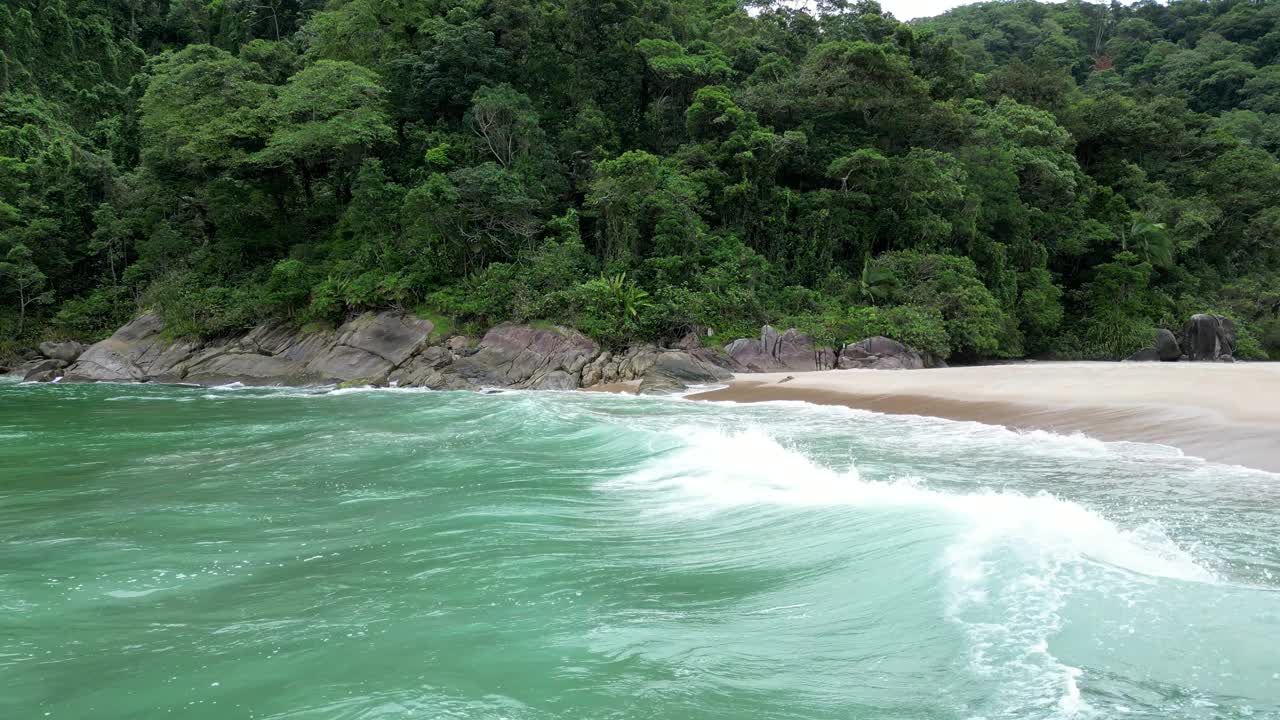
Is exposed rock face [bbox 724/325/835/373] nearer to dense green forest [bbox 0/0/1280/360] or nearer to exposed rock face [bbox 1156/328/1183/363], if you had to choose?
dense green forest [bbox 0/0/1280/360]

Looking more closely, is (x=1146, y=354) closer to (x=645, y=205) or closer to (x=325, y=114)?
(x=645, y=205)

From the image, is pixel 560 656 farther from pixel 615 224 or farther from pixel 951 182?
pixel 951 182

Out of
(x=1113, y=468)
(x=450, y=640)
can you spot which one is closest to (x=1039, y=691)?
(x=450, y=640)

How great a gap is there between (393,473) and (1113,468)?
834 cm

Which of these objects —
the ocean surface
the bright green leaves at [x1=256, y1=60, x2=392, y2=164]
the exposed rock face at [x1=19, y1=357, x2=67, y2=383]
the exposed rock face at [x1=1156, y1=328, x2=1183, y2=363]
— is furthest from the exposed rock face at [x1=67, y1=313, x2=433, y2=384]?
the exposed rock face at [x1=1156, y1=328, x2=1183, y2=363]

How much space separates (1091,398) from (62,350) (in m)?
31.7

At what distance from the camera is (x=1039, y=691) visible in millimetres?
3340

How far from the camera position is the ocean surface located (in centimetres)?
350

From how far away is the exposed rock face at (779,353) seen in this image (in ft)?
69.1

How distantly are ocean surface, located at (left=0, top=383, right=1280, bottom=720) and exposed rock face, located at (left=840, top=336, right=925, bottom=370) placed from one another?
1137 centimetres

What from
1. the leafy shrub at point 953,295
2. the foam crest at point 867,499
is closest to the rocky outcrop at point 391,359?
the leafy shrub at point 953,295

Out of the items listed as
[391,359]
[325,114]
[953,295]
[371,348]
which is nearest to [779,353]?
[953,295]

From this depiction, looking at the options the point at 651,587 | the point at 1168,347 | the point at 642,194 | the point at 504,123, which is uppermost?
the point at 504,123

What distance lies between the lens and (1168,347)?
25281 mm
